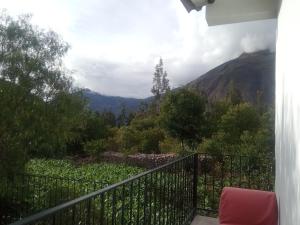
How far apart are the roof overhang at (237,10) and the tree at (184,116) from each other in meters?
11.6

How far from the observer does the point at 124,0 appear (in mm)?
6566

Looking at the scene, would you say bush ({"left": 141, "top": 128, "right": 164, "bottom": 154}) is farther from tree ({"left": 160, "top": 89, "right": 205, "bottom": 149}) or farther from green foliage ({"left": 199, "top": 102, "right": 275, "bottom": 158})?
green foliage ({"left": 199, "top": 102, "right": 275, "bottom": 158})

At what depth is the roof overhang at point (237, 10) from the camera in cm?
368

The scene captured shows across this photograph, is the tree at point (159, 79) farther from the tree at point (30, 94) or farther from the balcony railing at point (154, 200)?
the balcony railing at point (154, 200)

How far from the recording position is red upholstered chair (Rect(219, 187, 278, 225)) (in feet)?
10.4

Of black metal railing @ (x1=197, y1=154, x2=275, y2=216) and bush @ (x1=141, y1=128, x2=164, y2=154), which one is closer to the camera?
black metal railing @ (x1=197, y1=154, x2=275, y2=216)

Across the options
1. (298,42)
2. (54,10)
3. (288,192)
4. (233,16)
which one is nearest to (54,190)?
(54,10)

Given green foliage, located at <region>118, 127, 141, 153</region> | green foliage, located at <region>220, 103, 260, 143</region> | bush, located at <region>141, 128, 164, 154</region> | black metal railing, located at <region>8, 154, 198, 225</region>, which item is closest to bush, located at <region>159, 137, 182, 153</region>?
bush, located at <region>141, 128, 164, 154</region>

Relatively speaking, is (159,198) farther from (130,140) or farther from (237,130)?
(130,140)

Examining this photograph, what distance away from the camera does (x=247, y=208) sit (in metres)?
3.27

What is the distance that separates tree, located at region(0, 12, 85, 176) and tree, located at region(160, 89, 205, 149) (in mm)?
7241

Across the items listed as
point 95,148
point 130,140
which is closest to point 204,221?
point 95,148

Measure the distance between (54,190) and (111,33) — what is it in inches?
270

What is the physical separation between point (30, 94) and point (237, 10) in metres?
5.75
